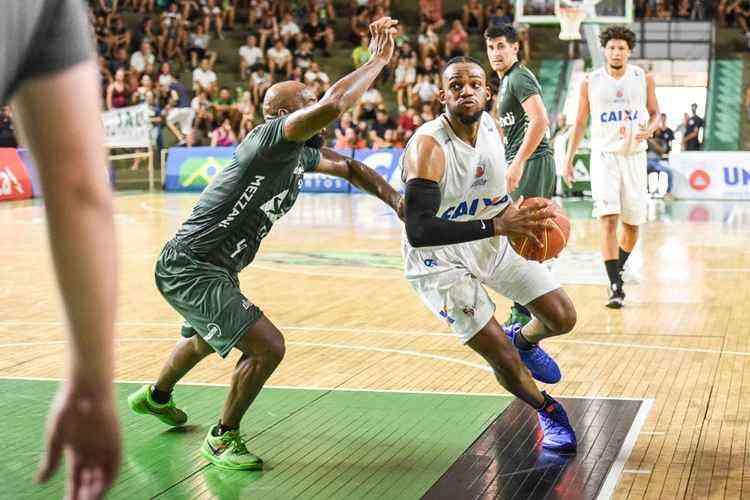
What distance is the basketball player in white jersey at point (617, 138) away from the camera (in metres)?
9.49

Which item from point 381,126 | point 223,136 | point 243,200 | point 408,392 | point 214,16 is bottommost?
point 223,136

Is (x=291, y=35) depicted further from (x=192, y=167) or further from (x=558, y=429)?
(x=558, y=429)

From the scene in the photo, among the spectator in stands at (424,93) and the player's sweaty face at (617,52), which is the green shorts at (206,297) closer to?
the player's sweaty face at (617,52)

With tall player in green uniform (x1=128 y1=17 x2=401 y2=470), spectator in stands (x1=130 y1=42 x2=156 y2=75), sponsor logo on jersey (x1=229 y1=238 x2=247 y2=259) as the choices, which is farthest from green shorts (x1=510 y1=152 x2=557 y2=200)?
spectator in stands (x1=130 y1=42 x2=156 y2=75)

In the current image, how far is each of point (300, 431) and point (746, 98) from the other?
21883mm

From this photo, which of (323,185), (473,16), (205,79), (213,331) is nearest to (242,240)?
(213,331)

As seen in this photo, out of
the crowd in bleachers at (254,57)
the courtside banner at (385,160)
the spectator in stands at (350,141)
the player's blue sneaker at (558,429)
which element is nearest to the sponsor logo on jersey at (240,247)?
the player's blue sneaker at (558,429)

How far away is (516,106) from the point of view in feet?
27.1

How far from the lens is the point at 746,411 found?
6.01m

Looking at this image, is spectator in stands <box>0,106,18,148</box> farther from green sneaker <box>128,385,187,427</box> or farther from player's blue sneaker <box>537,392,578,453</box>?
player's blue sneaker <box>537,392,578,453</box>

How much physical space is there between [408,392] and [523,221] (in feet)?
6.63

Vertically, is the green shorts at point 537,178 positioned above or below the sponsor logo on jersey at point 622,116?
below

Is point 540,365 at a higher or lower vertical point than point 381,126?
higher

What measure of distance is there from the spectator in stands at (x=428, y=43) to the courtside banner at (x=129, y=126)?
20.7 ft
